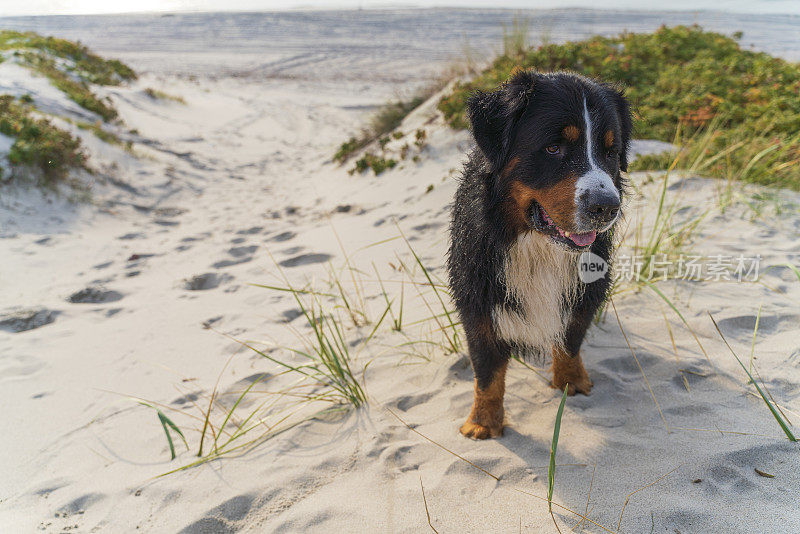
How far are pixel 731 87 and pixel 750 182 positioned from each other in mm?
2785

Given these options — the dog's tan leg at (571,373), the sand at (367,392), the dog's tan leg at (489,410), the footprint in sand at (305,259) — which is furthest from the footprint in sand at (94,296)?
the dog's tan leg at (571,373)

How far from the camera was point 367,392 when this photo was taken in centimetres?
313

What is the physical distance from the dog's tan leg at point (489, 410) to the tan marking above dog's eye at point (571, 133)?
1277 millimetres

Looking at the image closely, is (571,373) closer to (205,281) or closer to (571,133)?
(571,133)

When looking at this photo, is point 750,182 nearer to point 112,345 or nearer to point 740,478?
point 740,478

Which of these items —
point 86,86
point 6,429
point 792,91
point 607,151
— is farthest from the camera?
point 86,86

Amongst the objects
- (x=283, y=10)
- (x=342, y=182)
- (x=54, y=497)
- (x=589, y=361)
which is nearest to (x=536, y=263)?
(x=589, y=361)

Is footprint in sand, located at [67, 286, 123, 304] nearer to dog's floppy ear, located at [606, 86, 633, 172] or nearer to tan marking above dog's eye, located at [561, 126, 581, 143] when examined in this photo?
tan marking above dog's eye, located at [561, 126, 581, 143]

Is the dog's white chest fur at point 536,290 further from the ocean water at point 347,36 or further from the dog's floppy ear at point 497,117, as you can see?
the ocean water at point 347,36

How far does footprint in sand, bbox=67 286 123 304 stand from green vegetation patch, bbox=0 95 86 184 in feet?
9.30

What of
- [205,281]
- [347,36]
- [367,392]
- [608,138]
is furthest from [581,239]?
[347,36]

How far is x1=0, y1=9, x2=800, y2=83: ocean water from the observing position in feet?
57.8

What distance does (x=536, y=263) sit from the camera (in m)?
2.43

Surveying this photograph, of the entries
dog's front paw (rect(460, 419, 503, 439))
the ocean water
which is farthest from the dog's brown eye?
the ocean water
